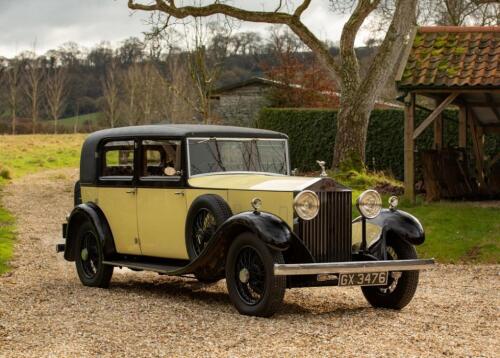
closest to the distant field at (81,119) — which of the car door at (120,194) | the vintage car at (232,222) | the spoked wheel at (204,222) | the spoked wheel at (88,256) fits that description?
the spoked wheel at (88,256)

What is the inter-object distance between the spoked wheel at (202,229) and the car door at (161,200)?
255 mm

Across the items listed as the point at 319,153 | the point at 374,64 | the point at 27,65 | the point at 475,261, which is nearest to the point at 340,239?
the point at 475,261

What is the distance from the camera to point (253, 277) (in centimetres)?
850

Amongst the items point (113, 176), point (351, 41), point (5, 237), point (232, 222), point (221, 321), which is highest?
point (351, 41)

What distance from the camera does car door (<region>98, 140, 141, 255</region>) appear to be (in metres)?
10.4

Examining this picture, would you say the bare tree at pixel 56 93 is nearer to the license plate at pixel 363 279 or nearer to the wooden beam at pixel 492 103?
the wooden beam at pixel 492 103

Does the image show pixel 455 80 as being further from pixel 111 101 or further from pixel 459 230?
pixel 111 101

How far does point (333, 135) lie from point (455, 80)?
10.3 metres

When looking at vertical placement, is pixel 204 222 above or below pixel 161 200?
below

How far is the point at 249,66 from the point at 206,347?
68130 millimetres

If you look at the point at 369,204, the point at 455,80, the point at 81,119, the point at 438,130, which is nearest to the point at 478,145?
the point at 438,130

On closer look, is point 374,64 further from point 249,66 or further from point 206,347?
point 249,66

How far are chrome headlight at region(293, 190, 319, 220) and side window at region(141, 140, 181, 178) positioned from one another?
1.81m

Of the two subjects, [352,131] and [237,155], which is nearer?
[237,155]
